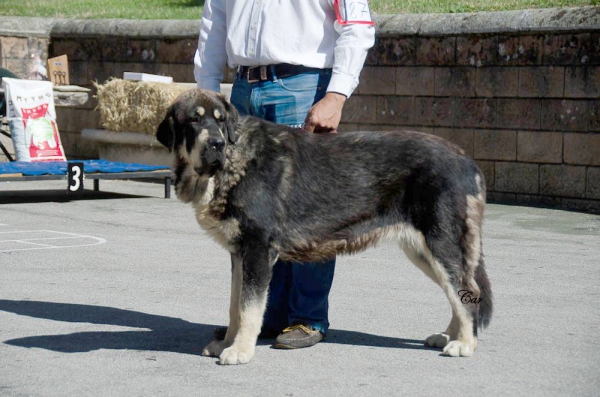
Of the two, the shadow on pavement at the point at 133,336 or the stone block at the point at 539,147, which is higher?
the stone block at the point at 539,147

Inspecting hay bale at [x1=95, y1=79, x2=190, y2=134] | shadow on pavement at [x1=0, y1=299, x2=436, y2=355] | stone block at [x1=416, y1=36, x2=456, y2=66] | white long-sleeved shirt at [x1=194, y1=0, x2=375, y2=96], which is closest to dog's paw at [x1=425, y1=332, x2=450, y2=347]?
shadow on pavement at [x1=0, y1=299, x2=436, y2=355]

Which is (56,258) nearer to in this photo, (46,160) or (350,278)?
(350,278)

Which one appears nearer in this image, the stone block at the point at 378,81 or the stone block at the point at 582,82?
the stone block at the point at 582,82

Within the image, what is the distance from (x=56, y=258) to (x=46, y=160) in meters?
5.15

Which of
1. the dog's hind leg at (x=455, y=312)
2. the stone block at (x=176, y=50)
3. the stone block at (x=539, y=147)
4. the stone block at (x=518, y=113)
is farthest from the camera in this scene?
the stone block at (x=176, y=50)

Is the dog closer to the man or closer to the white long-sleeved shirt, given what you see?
the man

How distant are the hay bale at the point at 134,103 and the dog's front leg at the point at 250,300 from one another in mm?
8357

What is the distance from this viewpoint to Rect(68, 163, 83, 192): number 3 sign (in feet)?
38.6

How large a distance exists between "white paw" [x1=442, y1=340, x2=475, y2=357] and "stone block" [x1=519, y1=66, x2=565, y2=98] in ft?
21.9

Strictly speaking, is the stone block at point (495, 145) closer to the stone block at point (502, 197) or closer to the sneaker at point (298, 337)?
the stone block at point (502, 197)

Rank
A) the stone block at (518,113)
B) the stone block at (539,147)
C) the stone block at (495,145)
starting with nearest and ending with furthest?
the stone block at (539,147)
the stone block at (518,113)
the stone block at (495,145)

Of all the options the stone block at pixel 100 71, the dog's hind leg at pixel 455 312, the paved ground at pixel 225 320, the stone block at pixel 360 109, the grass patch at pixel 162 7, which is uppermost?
the grass patch at pixel 162 7

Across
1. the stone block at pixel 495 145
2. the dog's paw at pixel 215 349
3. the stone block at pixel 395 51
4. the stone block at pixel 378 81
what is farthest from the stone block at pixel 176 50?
the dog's paw at pixel 215 349

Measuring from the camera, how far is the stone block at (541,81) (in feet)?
37.6
